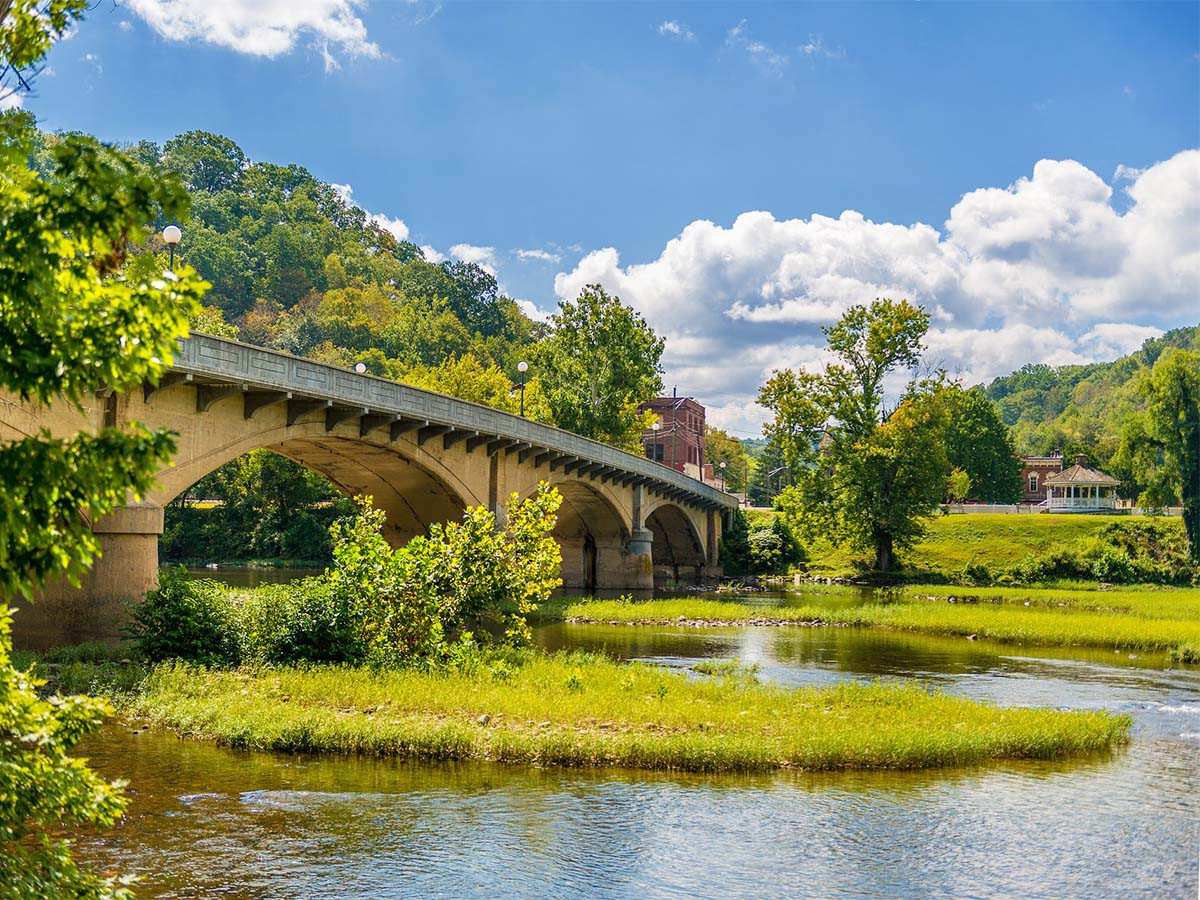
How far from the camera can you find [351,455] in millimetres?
37312

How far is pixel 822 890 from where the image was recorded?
11875mm

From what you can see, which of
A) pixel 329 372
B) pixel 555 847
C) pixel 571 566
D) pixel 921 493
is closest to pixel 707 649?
pixel 329 372

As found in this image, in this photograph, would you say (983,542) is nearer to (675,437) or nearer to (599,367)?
(599,367)

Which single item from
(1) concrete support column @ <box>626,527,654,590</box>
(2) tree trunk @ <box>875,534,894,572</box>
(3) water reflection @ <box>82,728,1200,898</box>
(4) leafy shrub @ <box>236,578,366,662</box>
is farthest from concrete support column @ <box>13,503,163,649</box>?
(2) tree trunk @ <box>875,534,894,572</box>

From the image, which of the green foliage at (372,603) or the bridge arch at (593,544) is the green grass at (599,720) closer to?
the green foliage at (372,603)

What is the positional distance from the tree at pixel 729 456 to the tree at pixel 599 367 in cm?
7065

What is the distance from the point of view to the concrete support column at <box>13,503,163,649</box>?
24.0 metres

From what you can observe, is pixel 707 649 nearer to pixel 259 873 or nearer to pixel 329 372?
pixel 329 372

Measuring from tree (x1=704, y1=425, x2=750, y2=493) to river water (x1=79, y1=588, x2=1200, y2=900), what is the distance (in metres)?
127

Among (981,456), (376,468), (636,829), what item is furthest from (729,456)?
(636,829)

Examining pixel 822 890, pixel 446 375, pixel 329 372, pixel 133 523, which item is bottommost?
pixel 822 890

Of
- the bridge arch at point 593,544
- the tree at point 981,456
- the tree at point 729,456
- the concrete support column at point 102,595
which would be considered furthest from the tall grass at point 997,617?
the tree at point 729,456

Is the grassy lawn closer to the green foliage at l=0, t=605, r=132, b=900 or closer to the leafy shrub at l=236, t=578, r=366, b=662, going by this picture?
the leafy shrub at l=236, t=578, r=366, b=662

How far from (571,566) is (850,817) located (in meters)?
48.1
